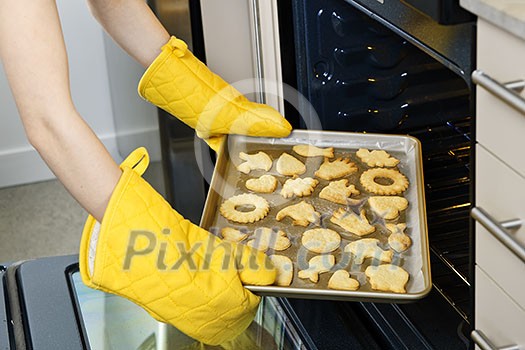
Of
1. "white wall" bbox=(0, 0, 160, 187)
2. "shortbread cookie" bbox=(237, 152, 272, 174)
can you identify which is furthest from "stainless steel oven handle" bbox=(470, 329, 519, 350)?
"white wall" bbox=(0, 0, 160, 187)

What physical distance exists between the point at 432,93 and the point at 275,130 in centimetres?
25

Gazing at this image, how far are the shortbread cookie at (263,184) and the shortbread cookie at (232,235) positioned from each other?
10 centimetres

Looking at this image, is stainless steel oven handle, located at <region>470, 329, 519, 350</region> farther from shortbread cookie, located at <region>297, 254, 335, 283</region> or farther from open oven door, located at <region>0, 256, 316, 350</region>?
open oven door, located at <region>0, 256, 316, 350</region>

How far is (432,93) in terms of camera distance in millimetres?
1382

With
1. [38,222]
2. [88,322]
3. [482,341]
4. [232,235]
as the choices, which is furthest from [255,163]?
[38,222]

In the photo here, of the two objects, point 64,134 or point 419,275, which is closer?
point 64,134

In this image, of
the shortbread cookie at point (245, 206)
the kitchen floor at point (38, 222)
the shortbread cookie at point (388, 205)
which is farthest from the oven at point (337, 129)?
the kitchen floor at point (38, 222)

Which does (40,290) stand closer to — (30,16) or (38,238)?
(30,16)

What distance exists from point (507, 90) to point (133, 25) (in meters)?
0.64

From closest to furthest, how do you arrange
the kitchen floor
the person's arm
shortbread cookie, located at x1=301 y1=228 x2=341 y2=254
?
1. the person's arm
2. shortbread cookie, located at x1=301 y1=228 x2=341 y2=254
3. the kitchen floor

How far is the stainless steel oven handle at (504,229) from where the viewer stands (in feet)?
2.88

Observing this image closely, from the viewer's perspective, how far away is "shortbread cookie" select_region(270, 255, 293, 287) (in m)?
1.13

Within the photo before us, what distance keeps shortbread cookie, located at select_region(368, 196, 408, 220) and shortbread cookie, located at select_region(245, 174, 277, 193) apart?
0.51 ft

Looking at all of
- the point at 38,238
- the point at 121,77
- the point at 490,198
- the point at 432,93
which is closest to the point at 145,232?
the point at 490,198
